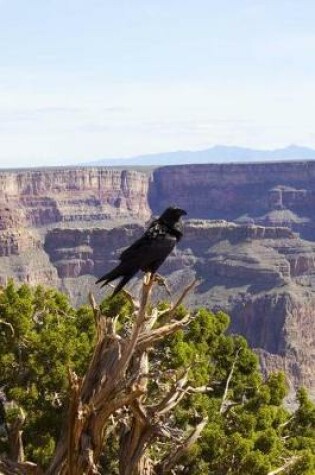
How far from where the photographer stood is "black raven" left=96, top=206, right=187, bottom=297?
15922 millimetres

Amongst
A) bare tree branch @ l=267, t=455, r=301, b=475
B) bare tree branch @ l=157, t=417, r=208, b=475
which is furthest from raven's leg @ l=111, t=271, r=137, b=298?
bare tree branch @ l=267, t=455, r=301, b=475

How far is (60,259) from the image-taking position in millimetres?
173500

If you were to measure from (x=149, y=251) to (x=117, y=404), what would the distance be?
3100 mm

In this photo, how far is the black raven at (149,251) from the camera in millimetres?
15922

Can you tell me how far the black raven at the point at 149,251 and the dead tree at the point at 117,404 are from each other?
1.76 feet

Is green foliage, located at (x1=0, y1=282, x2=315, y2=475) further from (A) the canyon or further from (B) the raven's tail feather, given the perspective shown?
(A) the canyon

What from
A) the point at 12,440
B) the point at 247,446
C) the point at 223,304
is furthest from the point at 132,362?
the point at 223,304

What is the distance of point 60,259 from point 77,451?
159 m

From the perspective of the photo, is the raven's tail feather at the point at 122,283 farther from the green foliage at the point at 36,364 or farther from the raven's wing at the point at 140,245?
the green foliage at the point at 36,364

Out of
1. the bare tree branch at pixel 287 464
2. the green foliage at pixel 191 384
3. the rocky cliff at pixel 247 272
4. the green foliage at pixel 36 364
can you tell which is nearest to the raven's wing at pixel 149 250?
the green foliage at pixel 191 384

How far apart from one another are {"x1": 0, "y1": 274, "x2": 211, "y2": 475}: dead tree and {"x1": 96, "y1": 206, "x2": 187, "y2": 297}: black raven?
21.1 inches

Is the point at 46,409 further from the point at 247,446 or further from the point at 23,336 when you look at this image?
the point at 247,446

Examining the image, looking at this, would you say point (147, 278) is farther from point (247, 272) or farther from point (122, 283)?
point (247, 272)

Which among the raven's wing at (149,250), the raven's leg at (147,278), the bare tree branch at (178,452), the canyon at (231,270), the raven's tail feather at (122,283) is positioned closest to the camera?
the raven's leg at (147,278)
